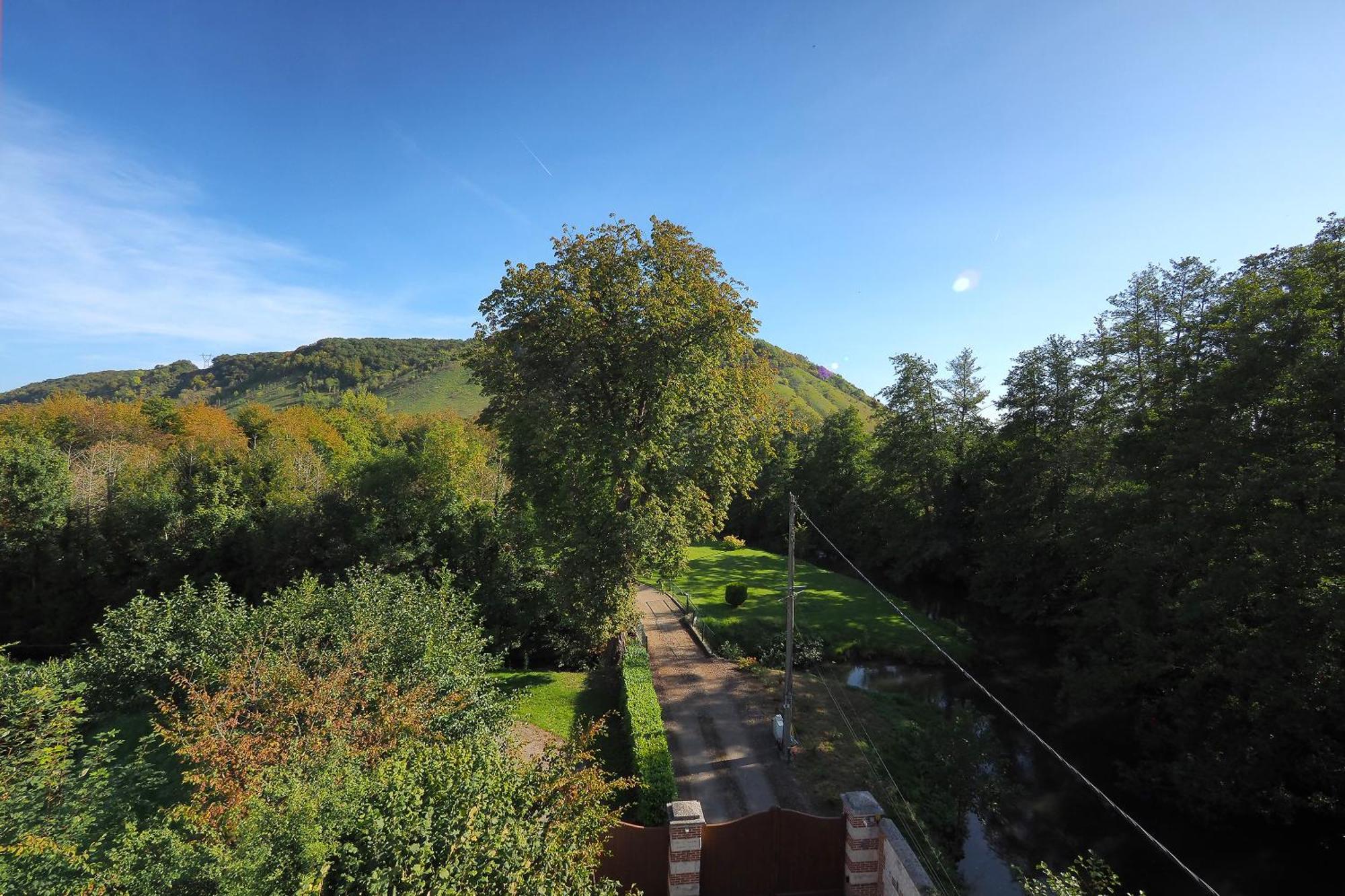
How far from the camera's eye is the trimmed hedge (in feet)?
34.2

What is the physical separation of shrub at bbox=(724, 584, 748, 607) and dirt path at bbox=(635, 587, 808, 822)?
14.4 feet

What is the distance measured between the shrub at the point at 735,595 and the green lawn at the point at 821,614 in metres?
0.28

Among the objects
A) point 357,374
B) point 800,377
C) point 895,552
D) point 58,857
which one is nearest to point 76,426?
point 58,857

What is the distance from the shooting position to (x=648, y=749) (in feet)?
37.4

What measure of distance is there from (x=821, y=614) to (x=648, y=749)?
582 inches

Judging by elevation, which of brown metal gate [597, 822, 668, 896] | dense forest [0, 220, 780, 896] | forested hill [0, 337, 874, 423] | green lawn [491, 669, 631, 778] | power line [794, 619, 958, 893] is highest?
forested hill [0, 337, 874, 423]

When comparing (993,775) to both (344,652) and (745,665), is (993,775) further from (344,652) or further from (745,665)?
(344,652)

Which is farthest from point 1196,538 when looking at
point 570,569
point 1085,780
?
point 570,569

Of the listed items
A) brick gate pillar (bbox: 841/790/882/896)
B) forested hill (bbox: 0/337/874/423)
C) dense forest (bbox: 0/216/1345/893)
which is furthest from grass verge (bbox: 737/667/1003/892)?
forested hill (bbox: 0/337/874/423)

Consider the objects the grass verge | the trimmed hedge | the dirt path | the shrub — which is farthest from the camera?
the shrub

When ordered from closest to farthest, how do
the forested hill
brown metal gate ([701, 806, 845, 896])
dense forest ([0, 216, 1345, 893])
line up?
dense forest ([0, 216, 1345, 893]), brown metal gate ([701, 806, 845, 896]), the forested hill

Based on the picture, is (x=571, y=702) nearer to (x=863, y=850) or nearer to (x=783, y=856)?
(x=783, y=856)

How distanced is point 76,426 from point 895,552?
190 feet

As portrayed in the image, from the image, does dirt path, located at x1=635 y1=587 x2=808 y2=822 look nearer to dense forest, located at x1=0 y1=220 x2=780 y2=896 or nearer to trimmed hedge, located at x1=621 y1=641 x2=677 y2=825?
trimmed hedge, located at x1=621 y1=641 x2=677 y2=825
